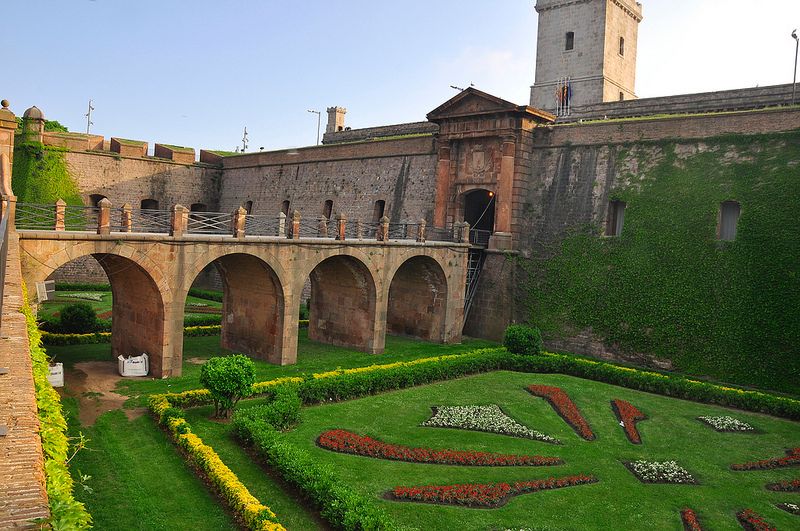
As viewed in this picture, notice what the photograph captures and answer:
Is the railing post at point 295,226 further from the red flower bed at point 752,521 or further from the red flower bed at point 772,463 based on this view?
the red flower bed at point 752,521

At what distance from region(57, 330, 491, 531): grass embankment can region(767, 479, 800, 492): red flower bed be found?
30.1 ft

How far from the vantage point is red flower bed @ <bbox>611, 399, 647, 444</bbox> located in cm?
1600

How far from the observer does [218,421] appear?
50.6 feet

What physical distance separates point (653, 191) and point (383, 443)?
15.3 meters

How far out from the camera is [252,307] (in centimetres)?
2256

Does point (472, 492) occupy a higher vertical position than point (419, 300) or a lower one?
lower

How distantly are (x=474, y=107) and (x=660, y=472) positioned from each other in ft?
58.5

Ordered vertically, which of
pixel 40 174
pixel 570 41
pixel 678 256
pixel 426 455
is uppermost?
pixel 570 41

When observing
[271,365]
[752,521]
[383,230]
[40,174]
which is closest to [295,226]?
[383,230]

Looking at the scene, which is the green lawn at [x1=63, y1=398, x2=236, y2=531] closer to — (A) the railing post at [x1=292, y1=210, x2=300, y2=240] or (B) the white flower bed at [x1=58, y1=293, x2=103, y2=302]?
(A) the railing post at [x1=292, y1=210, x2=300, y2=240]

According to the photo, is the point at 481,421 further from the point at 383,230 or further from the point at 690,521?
the point at 383,230

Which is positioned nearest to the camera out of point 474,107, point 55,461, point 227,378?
point 55,461

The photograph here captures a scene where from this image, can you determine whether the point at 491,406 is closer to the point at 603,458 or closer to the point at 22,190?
the point at 603,458

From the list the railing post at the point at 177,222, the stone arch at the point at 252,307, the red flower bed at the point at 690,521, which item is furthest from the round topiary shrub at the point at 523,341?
the railing post at the point at 177,222
